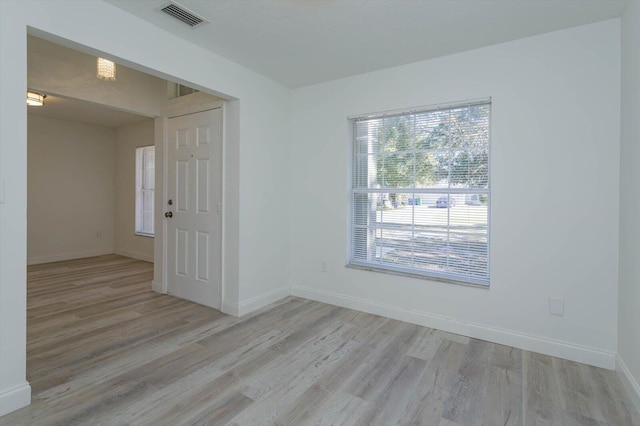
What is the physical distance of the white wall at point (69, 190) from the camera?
577cm

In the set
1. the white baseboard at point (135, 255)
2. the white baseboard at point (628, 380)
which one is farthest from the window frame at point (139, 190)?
the white baseboard at point (628, 380)

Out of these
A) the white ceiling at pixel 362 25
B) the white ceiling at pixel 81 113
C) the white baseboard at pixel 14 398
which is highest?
the white ceiling at pixel 81 113

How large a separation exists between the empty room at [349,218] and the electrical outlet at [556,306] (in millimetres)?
13

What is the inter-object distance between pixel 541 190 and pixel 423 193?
0.96m

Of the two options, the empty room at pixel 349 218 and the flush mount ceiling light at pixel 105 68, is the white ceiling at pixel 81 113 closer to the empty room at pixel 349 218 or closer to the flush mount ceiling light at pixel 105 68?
the empty room at pixel 349 218

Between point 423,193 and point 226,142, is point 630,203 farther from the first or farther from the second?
point 226,142

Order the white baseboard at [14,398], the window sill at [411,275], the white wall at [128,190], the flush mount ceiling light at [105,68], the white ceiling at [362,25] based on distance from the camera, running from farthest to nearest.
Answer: the white wall at [128,190] → the flush mount ceiling light at [105,68] → the window sill at [411,275] → the white ceiling at [362,25] → the white baseboard at [14,398]

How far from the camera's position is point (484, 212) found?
2895 millimetres

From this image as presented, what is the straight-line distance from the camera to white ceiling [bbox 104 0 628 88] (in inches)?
87.1

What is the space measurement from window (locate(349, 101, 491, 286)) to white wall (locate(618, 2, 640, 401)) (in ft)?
2.91

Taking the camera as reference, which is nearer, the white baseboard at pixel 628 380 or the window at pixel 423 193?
the white baseboard at pixel 628 380

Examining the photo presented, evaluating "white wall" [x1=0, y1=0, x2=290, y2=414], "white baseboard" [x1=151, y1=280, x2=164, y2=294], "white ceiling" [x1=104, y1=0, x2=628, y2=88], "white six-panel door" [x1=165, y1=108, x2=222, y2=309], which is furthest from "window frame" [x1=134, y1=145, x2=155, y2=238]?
"white ceiling" [x1=104, y1=0, x2=628, y2=88]

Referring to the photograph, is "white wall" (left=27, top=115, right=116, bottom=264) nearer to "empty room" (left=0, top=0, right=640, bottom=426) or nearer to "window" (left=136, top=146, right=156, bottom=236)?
"window" (left=136, top=146, right=156, bottom=236)

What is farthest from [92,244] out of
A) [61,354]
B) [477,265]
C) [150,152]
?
[477,265]
